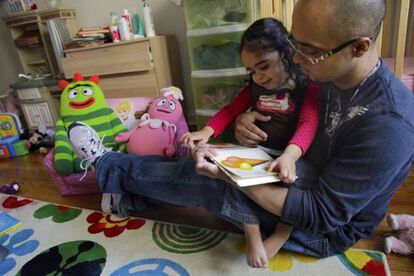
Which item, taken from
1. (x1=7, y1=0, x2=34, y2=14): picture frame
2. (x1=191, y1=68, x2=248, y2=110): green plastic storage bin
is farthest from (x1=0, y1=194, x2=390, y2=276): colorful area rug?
(x1=7, y1=0, x2=34, y2=14): picture frame

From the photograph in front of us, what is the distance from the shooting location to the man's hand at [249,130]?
104 centimetres

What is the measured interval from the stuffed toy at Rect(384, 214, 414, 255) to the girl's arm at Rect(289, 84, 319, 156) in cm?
38

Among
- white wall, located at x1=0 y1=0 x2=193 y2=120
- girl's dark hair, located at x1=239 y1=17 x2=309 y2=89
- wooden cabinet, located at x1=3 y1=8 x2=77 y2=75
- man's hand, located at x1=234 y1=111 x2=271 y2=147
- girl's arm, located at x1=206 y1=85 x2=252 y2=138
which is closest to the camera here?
girl's dark hair, located at x1=239 y1=17 x2=309 y2=89

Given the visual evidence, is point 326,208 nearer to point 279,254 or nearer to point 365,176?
point 365,176

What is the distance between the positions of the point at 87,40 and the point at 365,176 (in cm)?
191

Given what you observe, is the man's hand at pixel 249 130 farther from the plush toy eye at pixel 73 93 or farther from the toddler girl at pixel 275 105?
the plush toy eye at pixel 73 93

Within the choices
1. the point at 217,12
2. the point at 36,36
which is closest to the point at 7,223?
the point at 217,12

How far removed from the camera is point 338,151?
0.73m

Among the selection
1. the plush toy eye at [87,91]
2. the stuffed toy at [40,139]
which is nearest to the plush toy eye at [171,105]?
the plush toy eye at [87,91]

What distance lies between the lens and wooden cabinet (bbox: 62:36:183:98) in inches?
73.1

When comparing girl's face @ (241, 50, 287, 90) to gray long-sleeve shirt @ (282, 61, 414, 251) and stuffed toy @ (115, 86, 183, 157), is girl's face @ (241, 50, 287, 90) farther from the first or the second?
stuffed toy @ (115, 86, 183, 157)

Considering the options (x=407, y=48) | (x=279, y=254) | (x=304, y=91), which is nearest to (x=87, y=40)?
(x=304, y=91)

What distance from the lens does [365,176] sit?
0.64m

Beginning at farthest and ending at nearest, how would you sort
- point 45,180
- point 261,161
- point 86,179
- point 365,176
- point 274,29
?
1. point 45,180
2. point 86,179
3. point 274,29
4. point 261,161
5. point 365,176
